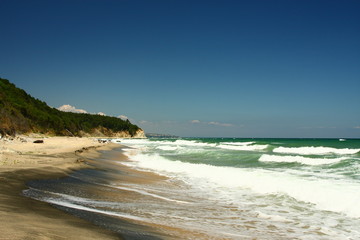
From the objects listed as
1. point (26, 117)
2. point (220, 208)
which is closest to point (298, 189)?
point (220, 208)

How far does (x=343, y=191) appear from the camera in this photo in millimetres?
10336

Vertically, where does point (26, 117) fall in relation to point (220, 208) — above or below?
above

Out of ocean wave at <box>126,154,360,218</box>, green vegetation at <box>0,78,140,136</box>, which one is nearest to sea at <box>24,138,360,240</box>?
ocean wave at <box>126,154,360,218</box>

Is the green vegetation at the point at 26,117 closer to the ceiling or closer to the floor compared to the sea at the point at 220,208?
closer to the ceiling

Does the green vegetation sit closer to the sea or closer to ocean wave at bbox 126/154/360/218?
ocean wave at bbox 126/154/360/218

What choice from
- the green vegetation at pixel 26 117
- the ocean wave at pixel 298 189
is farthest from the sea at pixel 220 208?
the green vegetation at pixel 26 117

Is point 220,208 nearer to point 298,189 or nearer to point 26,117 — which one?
point 298,189

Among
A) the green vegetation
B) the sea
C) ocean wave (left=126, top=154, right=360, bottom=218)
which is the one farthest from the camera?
the green vegetation

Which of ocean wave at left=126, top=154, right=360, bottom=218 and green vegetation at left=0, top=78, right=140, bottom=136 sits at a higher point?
green vegetation at left=0, top=78, right=140, bottom=136

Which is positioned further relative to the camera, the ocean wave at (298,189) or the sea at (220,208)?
the ocean wave at (298,189)

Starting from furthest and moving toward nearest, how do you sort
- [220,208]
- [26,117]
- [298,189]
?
[26,117], [298,189], [220,208]

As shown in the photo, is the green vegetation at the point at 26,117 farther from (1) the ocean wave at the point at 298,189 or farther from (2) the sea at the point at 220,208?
(2) the sea at the point at 220,208

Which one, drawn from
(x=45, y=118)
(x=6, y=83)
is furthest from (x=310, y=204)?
(x=6, y=83)

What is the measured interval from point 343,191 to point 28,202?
1034 cm
